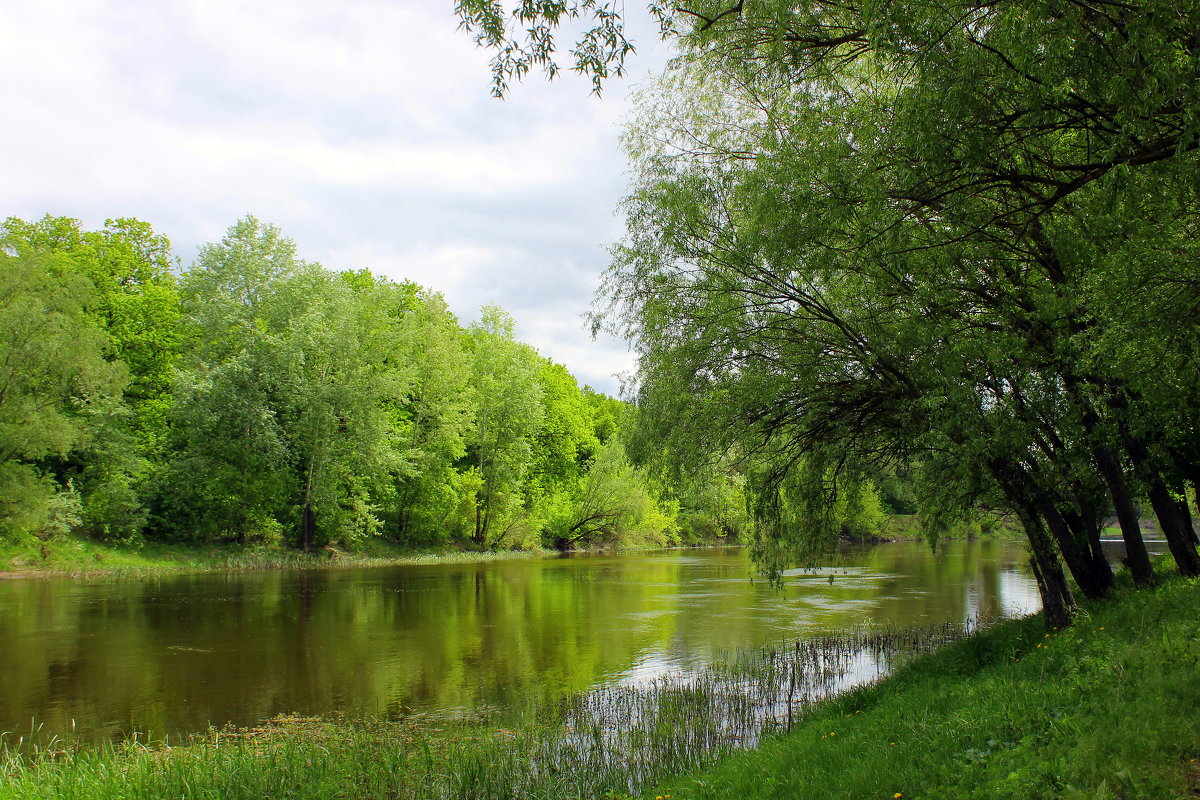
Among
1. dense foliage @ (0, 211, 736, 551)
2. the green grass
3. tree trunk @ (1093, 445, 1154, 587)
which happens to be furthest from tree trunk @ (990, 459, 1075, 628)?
dense foliage @ (0, 211, 736, 551)

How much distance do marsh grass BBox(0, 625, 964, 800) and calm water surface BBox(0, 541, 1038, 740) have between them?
121cm

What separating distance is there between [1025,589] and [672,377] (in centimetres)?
2066

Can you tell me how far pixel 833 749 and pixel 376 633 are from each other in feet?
43.2

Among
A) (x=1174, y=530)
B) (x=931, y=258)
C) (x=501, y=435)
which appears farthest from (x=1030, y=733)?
(x=501, y=435)

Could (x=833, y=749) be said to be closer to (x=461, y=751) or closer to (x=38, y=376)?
(x=461, y=751)

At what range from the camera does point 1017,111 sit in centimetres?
634

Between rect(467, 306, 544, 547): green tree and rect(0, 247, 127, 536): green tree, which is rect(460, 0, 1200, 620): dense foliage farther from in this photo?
rect(467, 306, 544, 547): green tree

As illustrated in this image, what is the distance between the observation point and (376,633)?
57.9 ft

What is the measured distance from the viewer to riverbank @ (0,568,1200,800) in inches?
216

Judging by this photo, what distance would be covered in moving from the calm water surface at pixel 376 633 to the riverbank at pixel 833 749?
75.9 inches

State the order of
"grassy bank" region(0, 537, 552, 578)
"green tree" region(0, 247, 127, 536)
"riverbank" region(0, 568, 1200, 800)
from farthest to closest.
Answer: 1. "grassy bank" region(0, 537, 552, 578)
2. "green tree" region(0, 247, 127, 536)
3. "riverbank" region(0, 568, 1200, 800)

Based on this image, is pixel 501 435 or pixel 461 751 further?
pixel 501 435

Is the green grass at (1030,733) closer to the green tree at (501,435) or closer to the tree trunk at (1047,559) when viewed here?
the tree trunk at (1047,559)

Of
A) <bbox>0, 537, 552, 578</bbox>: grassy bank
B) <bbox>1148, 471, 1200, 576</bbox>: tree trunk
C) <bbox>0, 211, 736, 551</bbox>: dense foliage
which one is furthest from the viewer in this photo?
<bbox>0, 211, 736, 551</bbox>: dense foliage
